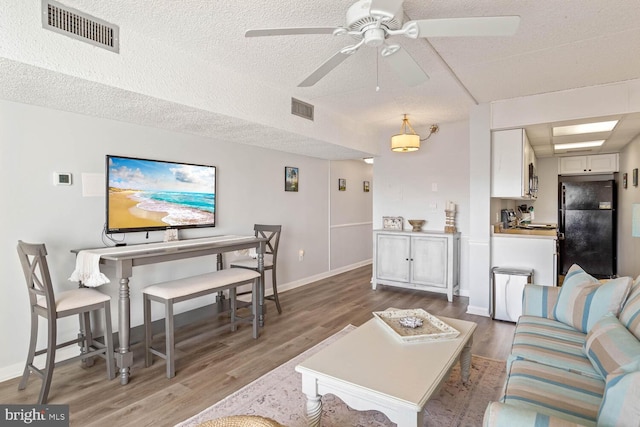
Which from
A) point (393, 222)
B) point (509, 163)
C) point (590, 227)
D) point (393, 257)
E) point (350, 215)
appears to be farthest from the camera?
point (350, 215)

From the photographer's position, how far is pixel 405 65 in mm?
2066

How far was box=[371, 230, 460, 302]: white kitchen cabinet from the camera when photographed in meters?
4.59

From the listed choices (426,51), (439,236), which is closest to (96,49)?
(426,51)

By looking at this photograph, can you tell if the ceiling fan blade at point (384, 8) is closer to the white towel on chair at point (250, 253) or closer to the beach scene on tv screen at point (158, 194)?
the beach scene on tv screen at point (158, 194)

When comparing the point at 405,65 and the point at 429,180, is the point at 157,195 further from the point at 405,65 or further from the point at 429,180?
the point at 429,180

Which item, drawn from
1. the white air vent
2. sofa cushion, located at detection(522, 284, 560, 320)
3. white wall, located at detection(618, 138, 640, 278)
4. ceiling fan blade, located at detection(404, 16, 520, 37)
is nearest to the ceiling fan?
ceiling fan blade, located at detection(404, 16, 520, 37)

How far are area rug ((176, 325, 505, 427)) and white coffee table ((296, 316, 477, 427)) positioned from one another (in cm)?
40

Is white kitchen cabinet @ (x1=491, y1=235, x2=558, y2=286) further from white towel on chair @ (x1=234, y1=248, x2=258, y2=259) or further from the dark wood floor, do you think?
white towel on chair @ (x1=234, y1=248, x2=258, y2=259)

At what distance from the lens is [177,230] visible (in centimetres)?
355

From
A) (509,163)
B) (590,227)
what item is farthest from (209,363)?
(590,227)

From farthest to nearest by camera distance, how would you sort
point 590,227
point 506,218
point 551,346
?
point 590,227 < point 506,218 < point 551,346

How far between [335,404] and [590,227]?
5.97 metres

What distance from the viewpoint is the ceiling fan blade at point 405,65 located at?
1.94 m

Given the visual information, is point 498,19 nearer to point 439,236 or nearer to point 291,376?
point 291,376
